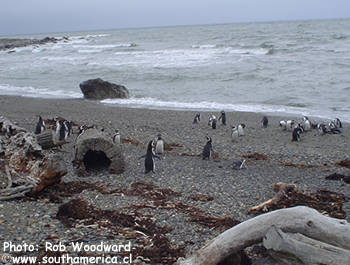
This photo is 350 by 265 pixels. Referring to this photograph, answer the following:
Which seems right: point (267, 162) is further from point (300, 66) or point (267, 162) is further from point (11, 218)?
point (300, 66)

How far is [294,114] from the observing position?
1694 cm

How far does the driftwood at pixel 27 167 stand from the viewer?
6.35 m

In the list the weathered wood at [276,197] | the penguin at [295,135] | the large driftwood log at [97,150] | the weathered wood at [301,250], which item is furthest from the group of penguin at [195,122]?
the weathered wood at [301,250]

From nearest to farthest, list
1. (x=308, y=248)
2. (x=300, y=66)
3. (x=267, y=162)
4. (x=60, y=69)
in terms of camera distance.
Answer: (x=308, y=248), (x=267, y=162), (x=300, y=66), (x=60, y=69)

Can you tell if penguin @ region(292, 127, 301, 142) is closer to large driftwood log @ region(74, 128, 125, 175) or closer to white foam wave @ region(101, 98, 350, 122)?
white foam wave @ region(101, 98, 350, 122)

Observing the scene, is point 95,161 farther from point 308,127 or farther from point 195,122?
point 308,127

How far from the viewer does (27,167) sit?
6656mm

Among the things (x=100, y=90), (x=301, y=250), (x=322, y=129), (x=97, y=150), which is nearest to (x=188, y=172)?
(x=97, y=150)

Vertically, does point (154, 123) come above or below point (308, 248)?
below

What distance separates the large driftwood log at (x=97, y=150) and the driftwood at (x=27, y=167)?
1.11 metres

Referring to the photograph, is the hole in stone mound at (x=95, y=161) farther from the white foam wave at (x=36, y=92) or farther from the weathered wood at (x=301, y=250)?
the white foam wave at (x=36, y=92)

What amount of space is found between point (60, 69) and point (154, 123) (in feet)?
82.6

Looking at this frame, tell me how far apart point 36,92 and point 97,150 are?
708 inches

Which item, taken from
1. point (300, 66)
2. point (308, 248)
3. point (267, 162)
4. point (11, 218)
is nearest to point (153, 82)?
point (300, 66)
